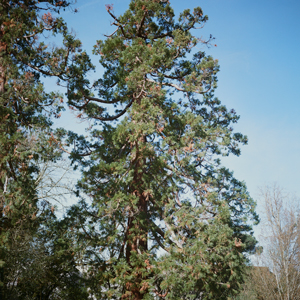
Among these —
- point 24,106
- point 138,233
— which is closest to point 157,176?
point 138,233

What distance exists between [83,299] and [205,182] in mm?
4879

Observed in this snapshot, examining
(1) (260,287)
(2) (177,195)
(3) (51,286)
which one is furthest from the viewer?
(1) (260,287)

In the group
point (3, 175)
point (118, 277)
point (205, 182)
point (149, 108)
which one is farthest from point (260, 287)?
point (3, 175)

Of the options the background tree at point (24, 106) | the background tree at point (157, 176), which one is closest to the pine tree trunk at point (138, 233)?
the background tree at point (157, 176)

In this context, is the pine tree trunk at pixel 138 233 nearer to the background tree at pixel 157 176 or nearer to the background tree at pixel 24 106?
the background tree at pixel 157 176

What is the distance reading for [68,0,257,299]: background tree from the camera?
6.88 metres

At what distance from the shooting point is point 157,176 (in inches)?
319

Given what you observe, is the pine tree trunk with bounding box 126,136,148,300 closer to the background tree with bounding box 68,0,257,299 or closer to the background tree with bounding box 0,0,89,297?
the background tree with bounding box 68,0,257,299

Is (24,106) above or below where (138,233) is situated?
above

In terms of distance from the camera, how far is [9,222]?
756cm

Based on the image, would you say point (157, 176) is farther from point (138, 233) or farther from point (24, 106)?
point (24, 106)

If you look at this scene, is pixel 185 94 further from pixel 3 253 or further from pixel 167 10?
pixel 3 253

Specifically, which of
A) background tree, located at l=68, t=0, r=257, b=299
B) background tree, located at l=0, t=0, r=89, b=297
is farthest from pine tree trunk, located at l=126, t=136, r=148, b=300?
background tree, located at l=0, t=0, r=89, b=297

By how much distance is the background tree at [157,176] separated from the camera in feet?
22.6
